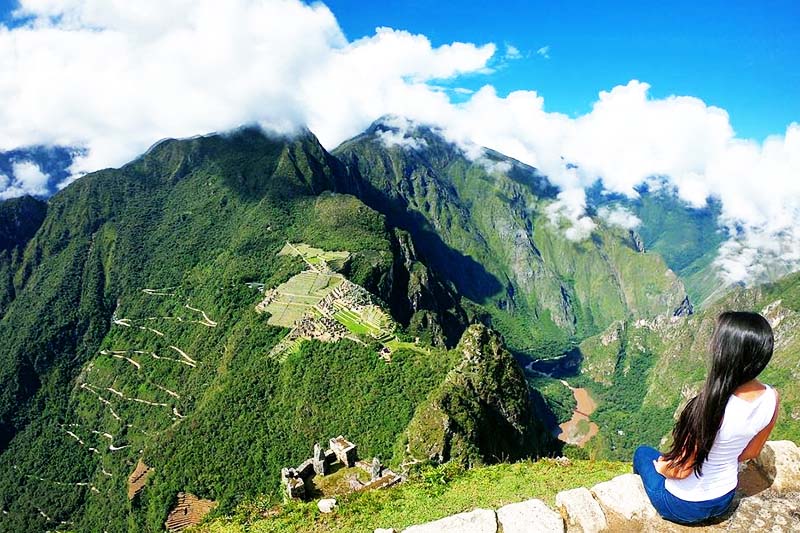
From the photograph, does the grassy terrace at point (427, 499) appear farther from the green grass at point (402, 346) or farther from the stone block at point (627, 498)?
the green grass at point (402, 346)

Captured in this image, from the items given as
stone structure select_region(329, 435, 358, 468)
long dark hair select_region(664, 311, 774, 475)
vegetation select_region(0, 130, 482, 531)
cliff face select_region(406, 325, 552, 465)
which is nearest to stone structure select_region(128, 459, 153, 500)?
vegetation select_region(0, 130, 482, 531)

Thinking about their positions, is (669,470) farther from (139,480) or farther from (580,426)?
(580,426)

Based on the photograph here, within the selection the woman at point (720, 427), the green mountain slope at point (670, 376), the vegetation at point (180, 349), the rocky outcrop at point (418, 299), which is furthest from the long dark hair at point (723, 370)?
the green mountain slope at point (670, 376)

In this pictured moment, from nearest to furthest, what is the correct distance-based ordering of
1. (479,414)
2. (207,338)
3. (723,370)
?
(723,370)
(479,414)
(207,338)

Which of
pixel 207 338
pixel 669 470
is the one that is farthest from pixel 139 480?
pixel 669 470

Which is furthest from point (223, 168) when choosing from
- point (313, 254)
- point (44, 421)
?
point (44, 421)

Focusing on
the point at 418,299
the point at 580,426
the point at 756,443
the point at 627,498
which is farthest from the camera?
the point at 580,426

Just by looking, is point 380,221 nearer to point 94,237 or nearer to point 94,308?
point 94,308
